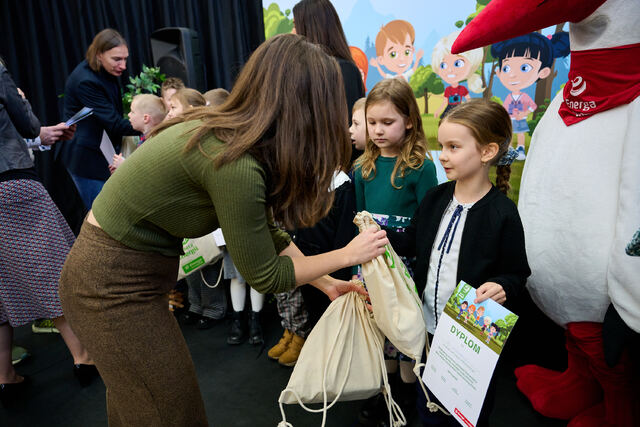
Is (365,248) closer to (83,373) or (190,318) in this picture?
(83,373)

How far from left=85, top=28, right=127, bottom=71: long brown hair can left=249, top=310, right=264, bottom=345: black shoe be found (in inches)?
80.9

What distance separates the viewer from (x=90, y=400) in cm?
199

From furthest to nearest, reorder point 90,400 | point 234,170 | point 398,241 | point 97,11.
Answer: point 97,11
point 90,400
point 398,241
point 234,170

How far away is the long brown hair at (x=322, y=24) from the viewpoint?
83.4 inches

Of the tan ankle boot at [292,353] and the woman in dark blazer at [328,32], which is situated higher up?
the woman in dark blazer at [328,32]

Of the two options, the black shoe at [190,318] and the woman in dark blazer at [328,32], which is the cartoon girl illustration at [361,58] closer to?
the woman in dark blazer at [328,32]

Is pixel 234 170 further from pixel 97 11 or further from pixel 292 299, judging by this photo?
pixel 97 11

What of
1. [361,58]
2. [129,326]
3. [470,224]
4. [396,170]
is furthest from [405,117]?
[129,326]

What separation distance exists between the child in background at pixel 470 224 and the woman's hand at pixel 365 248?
0.33 meters

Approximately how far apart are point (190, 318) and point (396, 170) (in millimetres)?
1781

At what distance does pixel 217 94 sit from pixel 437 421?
220 cm

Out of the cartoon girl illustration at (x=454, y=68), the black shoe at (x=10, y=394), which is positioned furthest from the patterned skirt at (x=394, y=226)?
the black shoe at (x=10, y=394)

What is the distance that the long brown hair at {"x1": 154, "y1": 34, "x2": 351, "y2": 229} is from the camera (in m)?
0.93

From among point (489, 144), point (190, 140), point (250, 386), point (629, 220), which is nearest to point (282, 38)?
point (190, 140)
